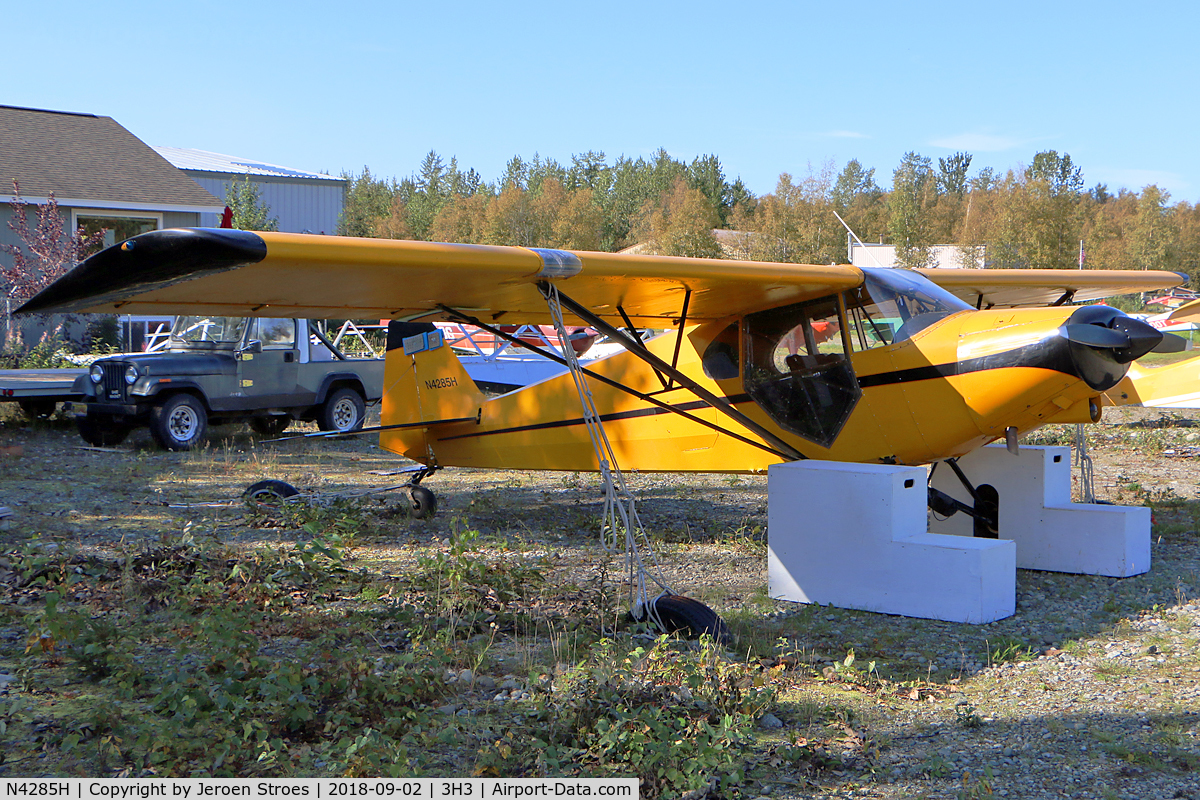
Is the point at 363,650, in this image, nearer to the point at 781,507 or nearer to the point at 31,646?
the point at 31,646

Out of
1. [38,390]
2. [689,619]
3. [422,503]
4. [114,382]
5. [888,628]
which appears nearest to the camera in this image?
[689,619]

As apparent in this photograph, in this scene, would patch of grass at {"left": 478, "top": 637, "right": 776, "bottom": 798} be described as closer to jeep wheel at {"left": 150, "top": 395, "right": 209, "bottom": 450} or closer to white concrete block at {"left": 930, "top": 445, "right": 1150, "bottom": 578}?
white concrete block at {"left": 930, "top": 445, "right": 1150, "bottom": 578}

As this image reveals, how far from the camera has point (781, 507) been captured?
5.85 m

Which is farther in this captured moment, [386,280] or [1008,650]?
[386,280]

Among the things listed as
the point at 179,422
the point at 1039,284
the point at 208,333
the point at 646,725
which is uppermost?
the point at 1039,284

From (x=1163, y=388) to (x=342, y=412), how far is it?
12483mm

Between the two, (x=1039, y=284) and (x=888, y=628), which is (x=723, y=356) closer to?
(x=888, y=628)

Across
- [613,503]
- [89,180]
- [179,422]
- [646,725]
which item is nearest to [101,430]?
[179,422]

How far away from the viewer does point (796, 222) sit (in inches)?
1746

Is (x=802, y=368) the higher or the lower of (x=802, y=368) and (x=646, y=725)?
the higher

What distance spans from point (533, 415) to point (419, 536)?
1.52 m

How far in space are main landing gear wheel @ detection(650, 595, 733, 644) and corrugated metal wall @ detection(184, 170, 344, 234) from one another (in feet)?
111

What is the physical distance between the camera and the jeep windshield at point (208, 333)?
12758 mm
